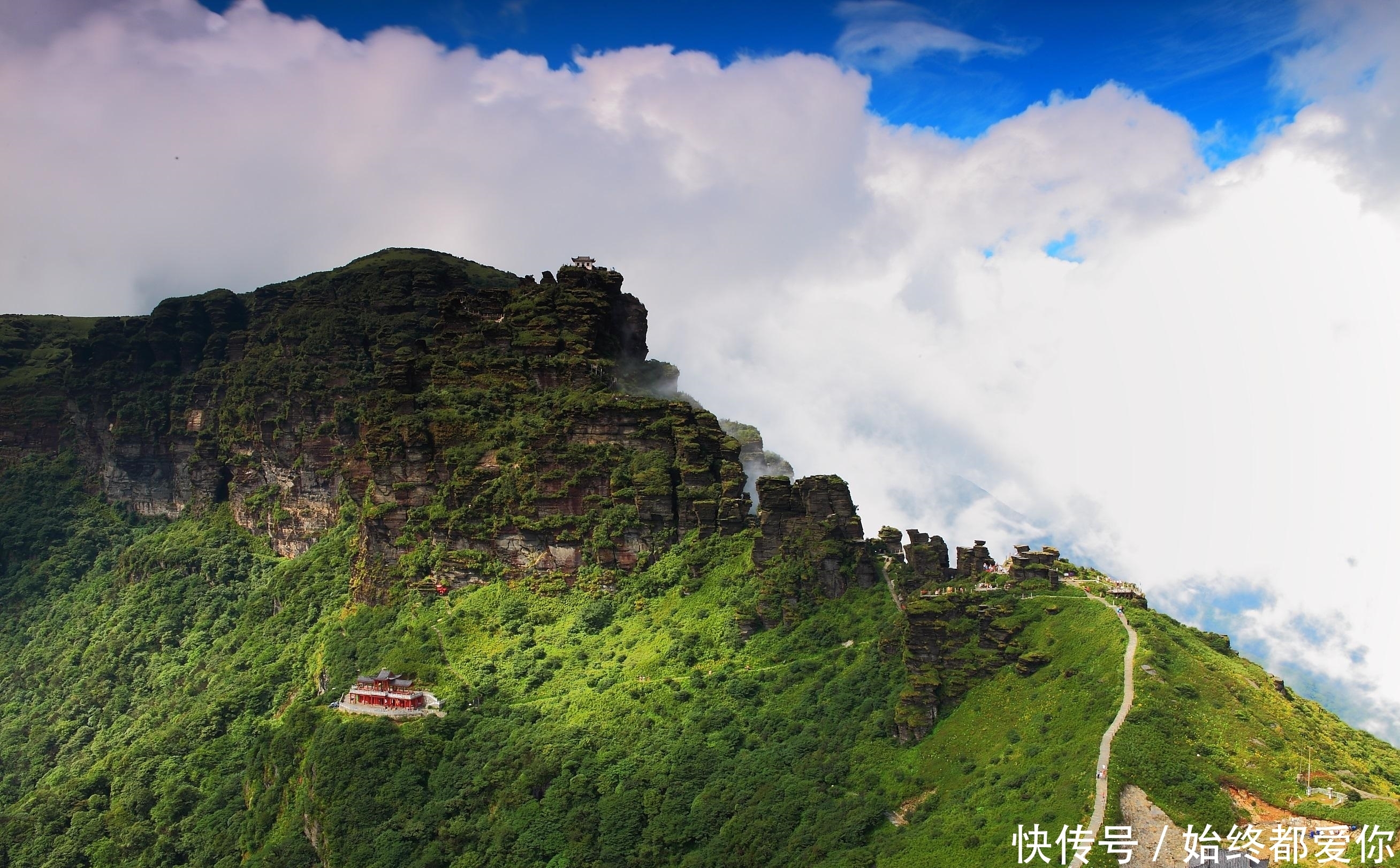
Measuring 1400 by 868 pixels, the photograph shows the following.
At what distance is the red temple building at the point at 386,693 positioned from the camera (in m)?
67.5

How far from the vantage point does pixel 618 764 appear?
5812cm

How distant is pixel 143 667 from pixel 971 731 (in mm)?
88168

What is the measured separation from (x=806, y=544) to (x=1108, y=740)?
1055 inches

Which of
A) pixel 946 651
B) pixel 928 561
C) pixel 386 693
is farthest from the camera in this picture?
pixel 386 693

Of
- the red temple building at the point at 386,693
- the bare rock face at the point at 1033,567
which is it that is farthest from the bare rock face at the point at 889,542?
the red temple building at the point at 386,693

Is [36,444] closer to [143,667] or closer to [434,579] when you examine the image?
[143,667]

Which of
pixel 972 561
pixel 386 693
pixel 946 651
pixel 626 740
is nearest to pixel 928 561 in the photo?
pixel 972 561

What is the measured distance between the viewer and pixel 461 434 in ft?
262

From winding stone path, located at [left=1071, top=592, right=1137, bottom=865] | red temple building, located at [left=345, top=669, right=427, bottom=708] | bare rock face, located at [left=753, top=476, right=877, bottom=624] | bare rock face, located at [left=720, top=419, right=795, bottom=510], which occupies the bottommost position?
red temple building, located at [left=345, top=669, right=427, bottom=708]

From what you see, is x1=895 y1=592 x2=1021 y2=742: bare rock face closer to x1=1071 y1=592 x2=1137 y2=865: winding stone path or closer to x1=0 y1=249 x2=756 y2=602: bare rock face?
x1=1071 y1=592 x2=1137 y2=865: winding stone path

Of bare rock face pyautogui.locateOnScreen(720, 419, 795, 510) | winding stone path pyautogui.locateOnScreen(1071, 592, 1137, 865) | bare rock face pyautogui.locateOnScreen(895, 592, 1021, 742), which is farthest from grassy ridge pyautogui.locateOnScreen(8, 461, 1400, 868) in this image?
bare rock face pyautogui.locateOnScreen(720, 419, 795, 510)

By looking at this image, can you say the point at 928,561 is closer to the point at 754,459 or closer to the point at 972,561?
the point at 972,561

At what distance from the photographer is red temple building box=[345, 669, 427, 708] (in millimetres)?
67500

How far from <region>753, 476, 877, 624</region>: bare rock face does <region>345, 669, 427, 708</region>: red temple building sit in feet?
79.6
